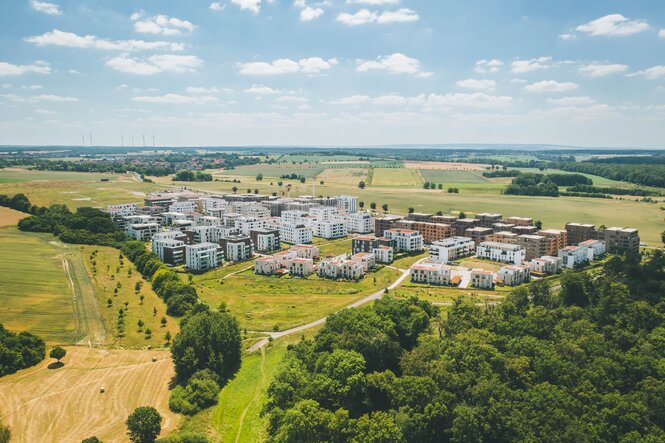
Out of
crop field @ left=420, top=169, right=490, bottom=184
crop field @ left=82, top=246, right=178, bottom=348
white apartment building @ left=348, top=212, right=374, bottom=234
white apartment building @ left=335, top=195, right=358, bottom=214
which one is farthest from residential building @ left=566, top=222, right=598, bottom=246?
crop field @ left=420, top=169, right=490, bottom=184

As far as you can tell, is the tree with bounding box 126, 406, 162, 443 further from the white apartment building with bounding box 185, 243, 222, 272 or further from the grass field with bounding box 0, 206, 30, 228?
the grass field with bounding box 0, 206, 30, 228

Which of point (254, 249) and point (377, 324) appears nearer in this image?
point (377, 324)

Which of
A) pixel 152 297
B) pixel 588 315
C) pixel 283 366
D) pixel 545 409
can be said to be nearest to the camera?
pixel 545 409

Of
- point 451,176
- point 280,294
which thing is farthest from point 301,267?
point 451,176

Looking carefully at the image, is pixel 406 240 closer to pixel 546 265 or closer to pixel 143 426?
pixel 546 265

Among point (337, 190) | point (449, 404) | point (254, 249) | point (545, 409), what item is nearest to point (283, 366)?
point (449, 404)

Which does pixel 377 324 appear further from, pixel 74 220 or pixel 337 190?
pixel 337 190
